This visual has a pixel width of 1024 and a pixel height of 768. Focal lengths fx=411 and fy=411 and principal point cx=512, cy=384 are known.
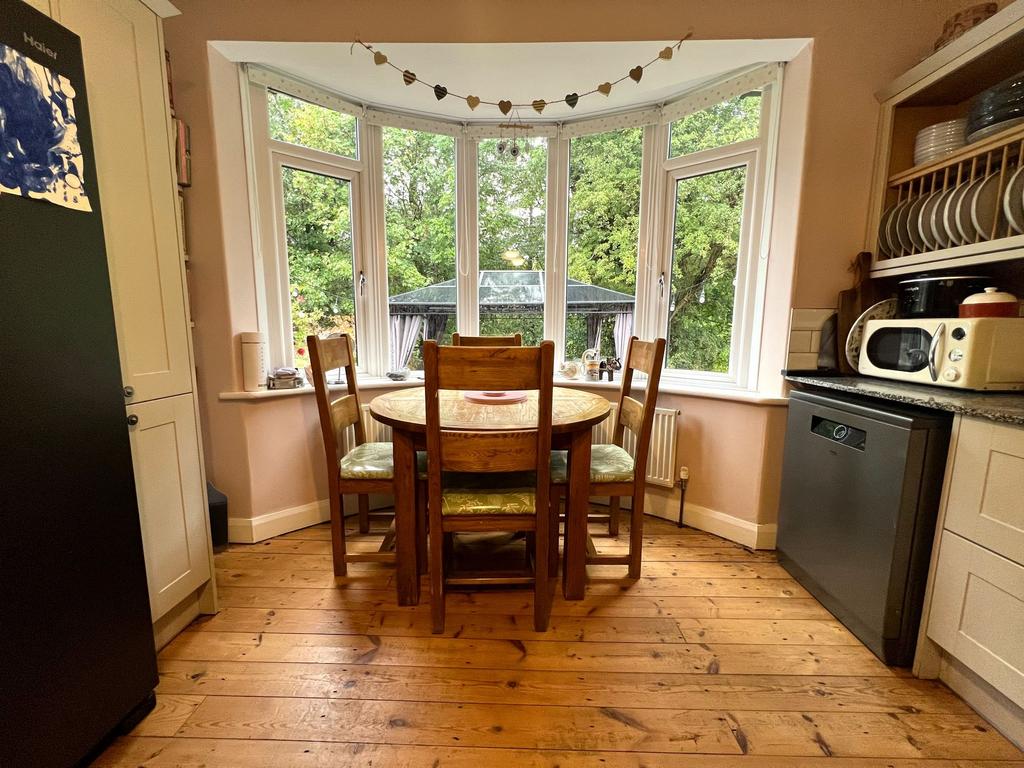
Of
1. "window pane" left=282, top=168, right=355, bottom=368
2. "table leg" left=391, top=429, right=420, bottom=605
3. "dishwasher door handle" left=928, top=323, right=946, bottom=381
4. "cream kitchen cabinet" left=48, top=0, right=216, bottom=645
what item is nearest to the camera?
"cream kitchen cabinet" left=48, top=0, right=216, bottom=645

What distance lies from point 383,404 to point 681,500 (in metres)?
1.75

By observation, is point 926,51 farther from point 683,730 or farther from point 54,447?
point 54,447

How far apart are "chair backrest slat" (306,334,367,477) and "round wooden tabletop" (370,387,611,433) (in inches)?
8.1

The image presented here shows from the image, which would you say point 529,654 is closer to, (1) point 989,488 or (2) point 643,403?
(2) point 643,403

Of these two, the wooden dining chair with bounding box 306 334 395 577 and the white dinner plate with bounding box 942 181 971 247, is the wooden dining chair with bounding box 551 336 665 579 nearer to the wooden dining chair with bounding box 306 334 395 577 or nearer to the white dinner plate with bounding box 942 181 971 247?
the wooden dining chair with bounding box 306 334 395 577

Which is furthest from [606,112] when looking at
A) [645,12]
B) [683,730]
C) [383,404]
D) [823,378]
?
[683,730]

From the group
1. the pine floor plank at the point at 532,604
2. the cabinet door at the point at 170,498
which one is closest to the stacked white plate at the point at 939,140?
the pine floor plank at the point at 532,604

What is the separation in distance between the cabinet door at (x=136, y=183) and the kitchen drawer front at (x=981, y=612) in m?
2.56

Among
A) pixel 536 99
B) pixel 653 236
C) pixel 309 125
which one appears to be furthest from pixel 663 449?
pixel 309 125

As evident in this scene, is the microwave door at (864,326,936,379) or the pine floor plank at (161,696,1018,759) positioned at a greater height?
the microwave door at (864,326,936,379)

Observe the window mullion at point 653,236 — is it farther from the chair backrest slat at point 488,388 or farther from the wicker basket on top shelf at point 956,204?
the chair backrest slat at point 488,388

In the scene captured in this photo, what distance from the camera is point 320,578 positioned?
6.18 feet

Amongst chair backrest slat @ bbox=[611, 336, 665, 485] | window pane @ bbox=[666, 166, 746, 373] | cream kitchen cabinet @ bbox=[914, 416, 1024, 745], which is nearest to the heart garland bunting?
window pane @ bbox=[666, 166, 746, 373]

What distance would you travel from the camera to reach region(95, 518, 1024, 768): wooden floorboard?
1116mm
